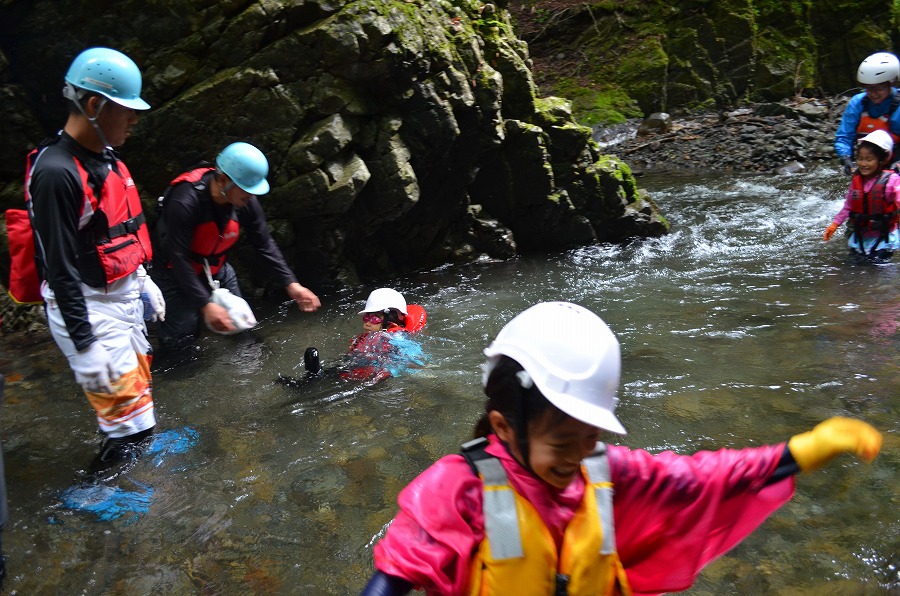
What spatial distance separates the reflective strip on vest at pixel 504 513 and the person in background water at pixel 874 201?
6792mm

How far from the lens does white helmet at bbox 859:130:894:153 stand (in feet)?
23.2

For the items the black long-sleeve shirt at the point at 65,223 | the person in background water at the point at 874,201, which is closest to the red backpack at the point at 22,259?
the black long-sleeve shirt at the point at 65,223

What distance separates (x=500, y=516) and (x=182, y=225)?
4.16 metres

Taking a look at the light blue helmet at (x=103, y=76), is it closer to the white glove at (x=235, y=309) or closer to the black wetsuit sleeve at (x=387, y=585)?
the white glove at (x=235, y=309)

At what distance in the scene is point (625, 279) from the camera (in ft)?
26.4

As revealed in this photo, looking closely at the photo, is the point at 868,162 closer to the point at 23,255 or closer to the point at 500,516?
the point at 500,516

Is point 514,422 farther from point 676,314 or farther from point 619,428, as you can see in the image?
point 676,314

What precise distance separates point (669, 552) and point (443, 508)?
2.41 ft

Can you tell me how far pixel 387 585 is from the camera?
1.66m

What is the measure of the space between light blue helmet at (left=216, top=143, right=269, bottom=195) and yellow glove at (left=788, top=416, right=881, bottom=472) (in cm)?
417

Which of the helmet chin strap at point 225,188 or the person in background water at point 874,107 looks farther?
the person in background water at point 874,107

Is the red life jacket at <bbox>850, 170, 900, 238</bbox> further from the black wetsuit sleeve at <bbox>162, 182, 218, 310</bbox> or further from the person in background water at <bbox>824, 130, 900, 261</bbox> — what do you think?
the black wetsuit sleeve at <bbox>162, 182, 218, 310</bbox>

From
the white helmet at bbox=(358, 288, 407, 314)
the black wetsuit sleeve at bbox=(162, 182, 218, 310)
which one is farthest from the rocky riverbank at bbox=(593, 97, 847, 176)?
the black wetsuit sleeve at bbox=(162, 182, 218, 310)

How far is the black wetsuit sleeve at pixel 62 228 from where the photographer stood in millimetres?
3305
